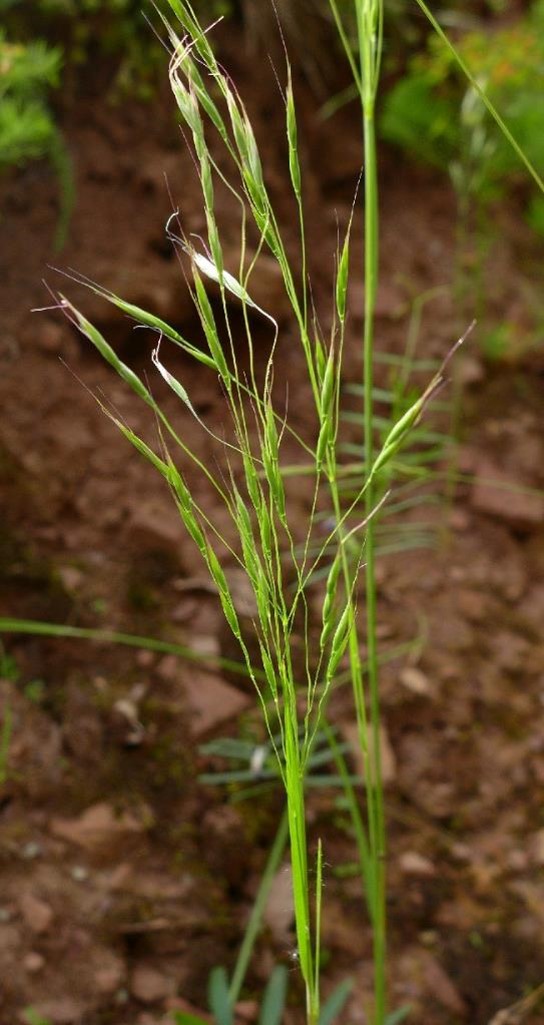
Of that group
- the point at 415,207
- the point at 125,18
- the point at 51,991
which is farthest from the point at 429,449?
the point at 51,991

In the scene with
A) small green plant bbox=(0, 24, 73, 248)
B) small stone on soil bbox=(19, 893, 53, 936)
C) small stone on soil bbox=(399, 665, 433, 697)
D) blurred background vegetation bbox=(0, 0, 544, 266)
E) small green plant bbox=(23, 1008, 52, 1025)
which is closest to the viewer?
small green plant bbox=(23, 1008, 52, 1025)

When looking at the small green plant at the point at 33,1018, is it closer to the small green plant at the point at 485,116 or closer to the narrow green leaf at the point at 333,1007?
the narrow green leaf at the point at 333,1007

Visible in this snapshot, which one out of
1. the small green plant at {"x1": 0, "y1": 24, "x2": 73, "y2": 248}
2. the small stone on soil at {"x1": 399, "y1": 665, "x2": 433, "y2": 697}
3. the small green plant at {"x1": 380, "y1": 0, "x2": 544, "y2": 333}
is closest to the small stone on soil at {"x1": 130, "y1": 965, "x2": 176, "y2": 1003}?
the small stone on soil at {"x1": 399, "y1": 665, "x2": 433, "y2": 697}

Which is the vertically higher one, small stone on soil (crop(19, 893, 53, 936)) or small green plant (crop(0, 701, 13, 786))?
small green plant (crop(0, 701, 13, 786))

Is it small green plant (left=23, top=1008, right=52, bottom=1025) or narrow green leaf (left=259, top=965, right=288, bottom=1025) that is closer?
narrow green leaf (left=259, top=965, right=288, bottom=1025)

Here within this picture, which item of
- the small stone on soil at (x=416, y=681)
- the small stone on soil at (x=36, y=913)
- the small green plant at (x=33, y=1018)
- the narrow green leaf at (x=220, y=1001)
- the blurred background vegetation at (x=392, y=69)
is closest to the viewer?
→ the narrow green leaf at (x=220, y=1001)

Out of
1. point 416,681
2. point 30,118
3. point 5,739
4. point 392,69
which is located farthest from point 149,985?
point 392,69

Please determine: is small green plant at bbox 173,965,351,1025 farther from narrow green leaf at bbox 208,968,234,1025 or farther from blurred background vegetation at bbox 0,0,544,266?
blurred background vegetation at bbox 0,0,544,266

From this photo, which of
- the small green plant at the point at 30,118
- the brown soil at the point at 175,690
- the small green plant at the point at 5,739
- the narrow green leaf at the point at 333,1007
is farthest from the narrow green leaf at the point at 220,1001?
the small green plant at the point at 30,118

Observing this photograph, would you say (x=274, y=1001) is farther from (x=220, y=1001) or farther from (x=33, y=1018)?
(x=33, y=1018)

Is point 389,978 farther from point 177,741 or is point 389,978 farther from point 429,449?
point 429,449
